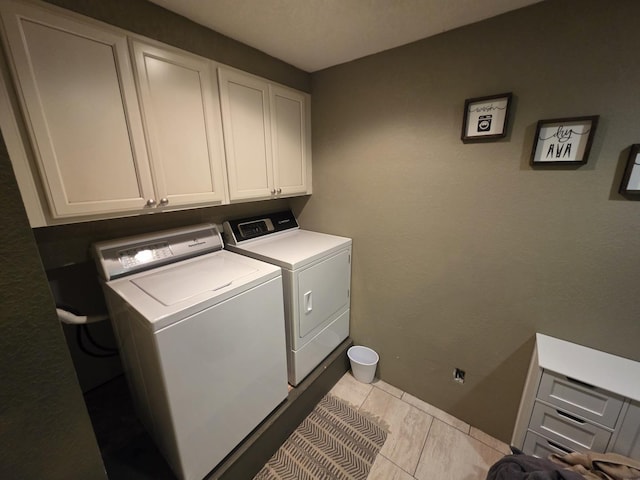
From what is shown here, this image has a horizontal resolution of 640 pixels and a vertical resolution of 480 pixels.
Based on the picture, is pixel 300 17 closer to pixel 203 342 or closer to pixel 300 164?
pixel 300 164

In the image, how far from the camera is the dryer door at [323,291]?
65.2 inches

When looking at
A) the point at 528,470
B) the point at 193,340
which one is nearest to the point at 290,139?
the point at 193,340

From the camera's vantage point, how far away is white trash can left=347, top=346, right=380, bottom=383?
2098 millimetres

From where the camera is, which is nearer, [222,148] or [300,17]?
[300,17]

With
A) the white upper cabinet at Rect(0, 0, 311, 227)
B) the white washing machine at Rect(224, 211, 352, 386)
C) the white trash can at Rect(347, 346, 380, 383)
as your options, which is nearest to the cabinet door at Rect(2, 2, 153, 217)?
the white upper cabinet at Rect(0, 0, 311, 227)

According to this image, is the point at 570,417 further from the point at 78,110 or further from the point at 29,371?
the point at 78,110

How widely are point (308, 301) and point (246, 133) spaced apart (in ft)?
3.70

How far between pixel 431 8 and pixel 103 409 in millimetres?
2756

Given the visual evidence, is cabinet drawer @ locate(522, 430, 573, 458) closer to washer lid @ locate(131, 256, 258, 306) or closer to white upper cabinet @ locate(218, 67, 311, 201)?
washer lid @ locate(131, 256, 258, 306)

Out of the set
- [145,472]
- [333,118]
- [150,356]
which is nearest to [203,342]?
[150,356]

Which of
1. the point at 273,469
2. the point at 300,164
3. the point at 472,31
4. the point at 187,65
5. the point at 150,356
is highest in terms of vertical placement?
the point at 472,31

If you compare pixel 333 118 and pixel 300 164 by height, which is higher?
pixel 333 118

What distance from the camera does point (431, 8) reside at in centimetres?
122

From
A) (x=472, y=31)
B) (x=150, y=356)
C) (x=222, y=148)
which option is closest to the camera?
(x=150, y=356)
